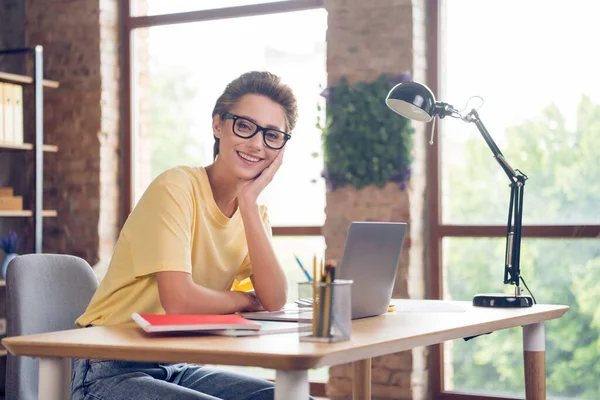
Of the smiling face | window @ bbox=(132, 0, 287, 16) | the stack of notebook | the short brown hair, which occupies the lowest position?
the stack of notebook

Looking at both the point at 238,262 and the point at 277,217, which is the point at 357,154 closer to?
the point at 277,217

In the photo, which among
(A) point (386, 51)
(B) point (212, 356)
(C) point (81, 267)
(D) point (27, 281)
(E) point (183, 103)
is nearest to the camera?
(B) point (212, 356)

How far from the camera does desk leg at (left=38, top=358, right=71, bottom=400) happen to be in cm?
180

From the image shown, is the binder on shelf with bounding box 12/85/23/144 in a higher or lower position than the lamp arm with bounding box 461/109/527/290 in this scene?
higher

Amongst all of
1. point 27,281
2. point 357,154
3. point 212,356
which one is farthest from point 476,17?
point 212,356

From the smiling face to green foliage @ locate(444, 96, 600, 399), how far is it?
2.23 metres

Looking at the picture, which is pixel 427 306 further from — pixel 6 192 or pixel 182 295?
pixel 6 192

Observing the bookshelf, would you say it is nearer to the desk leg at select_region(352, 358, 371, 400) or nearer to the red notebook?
the desk leg at select_region(352, 358, 371, 400)

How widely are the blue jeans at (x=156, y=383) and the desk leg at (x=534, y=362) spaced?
2.90ft

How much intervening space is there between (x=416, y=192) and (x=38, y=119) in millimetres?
2197

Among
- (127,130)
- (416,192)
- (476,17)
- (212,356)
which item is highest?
(476,17)

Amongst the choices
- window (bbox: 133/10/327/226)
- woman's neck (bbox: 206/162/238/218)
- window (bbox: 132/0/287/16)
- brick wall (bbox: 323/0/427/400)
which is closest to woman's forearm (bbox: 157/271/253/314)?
woman's neck (bbox: 206/162/238/218)

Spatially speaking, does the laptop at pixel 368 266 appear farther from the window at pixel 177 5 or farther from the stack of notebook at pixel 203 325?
the window at pixel 177 5

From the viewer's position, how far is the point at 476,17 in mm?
4590
